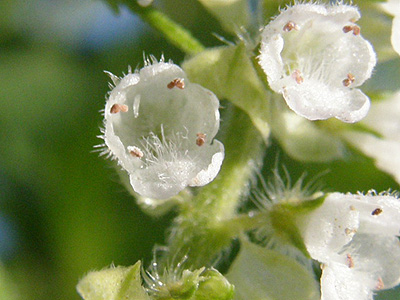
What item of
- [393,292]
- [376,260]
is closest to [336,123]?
[376,260]

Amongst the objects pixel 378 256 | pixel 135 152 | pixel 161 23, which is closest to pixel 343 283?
pixel 378 256

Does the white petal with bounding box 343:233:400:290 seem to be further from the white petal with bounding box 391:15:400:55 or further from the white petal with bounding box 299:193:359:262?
the white petal with bounding box 391:15:400:55

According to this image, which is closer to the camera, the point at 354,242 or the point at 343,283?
the point at 343,283

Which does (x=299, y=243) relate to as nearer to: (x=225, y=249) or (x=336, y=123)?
(x=225, y=249)

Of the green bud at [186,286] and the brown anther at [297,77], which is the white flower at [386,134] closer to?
the brown anther at [297,77]

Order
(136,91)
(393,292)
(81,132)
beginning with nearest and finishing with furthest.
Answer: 1. (136,91)
2. (393,292)
3. (81,132)

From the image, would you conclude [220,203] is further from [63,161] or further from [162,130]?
[63,161]
